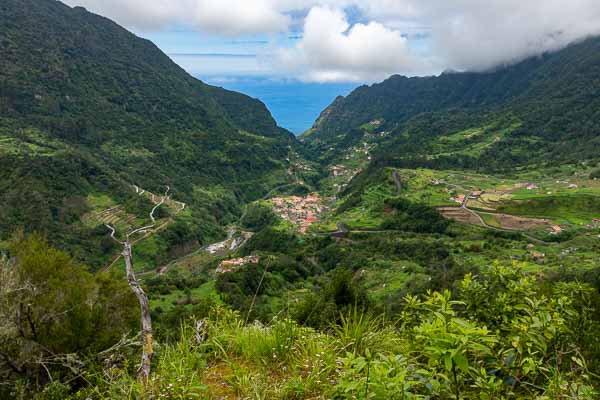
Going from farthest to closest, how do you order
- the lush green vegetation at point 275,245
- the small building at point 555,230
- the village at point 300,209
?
the village at point 300,209, the small building at point 555,230, the lush green vegetation at point 275,245

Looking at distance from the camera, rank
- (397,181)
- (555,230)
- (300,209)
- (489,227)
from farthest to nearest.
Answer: (300,209) < (397,181) < (489,227) < (555,230)

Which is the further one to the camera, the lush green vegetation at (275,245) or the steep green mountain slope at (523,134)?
the steep green mountain slope at (523,134)

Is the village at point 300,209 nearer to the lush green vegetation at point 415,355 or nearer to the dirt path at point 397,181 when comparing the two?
the dirt path at point 397,181

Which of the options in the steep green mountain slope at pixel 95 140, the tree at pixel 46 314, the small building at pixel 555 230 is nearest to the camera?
the tree at pixel 46 314

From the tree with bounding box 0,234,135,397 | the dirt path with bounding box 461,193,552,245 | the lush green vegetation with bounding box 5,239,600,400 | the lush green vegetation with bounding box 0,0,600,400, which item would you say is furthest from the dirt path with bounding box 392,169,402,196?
the lush green vegetation with bounding box 5,239,600,400

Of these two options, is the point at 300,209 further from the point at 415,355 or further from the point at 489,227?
the point at 415,355

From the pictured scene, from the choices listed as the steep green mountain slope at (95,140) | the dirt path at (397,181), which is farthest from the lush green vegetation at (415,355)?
the dirt path at (397,181)

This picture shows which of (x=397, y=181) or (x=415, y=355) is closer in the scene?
(x=415, y=355)

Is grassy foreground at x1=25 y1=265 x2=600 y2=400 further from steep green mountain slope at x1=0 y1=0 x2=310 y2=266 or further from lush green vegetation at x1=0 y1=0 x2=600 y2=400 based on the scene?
steep green mountain slope at x1=0 y1=0 x2=310 y2=266

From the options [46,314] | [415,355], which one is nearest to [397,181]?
[46,314]
